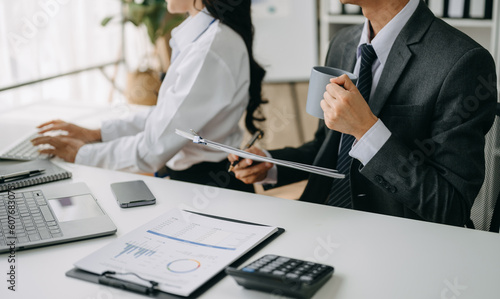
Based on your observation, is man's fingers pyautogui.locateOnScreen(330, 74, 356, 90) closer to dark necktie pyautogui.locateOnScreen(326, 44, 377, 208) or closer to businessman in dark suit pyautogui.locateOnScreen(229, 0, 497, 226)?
businessman in dark suit pyautogui.locateOnScreen(229, 0, 497, 226)

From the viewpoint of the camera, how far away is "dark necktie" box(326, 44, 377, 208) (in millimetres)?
1388

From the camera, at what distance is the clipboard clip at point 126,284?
2.80ft

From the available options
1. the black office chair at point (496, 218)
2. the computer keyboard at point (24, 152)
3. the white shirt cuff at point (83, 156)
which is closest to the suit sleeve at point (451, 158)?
the black office chair at point (496, 218)

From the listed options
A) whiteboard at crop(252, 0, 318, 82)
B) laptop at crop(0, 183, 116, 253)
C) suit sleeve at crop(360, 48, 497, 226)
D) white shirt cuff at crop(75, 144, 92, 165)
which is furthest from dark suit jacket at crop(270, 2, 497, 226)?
whiteboard at crop(252, 0, 318, 82)

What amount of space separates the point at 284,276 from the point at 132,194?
0.55 meters

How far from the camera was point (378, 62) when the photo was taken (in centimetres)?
140

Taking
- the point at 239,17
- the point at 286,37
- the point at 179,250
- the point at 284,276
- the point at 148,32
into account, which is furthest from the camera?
the point at 286,37

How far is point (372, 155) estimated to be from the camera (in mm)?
1197

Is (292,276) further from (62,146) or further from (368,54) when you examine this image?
(62,146)

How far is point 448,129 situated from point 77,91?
2569 millimetres

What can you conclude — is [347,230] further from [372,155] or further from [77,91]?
[77,91]

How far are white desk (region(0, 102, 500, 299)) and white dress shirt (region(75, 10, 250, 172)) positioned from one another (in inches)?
12.4

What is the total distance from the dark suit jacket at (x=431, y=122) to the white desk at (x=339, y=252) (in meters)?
0.11

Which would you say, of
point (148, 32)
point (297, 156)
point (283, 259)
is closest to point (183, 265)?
point (283, 259)
